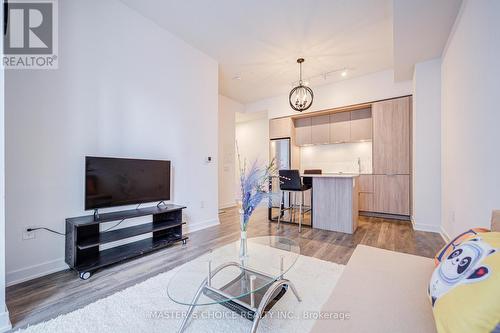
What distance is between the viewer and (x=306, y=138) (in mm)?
5656

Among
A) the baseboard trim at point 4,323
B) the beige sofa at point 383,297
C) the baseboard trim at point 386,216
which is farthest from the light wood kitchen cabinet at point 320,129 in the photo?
the baseboard trim at point 4,323

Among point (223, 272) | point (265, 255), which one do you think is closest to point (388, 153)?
point (265, 255)

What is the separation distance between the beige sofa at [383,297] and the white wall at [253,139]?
5352 millimetres

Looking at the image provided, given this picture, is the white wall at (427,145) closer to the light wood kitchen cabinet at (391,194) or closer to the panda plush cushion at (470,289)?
the light wood kitchen cabinet at (391,194)

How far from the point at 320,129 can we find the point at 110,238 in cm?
488

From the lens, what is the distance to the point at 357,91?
15.6 ft

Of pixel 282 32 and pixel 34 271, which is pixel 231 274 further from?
pixel 282 32

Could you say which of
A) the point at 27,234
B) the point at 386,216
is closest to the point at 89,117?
the point at 27,234

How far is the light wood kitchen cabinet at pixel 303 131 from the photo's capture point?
5.62 m

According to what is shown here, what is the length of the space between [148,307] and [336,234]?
2.77 meters

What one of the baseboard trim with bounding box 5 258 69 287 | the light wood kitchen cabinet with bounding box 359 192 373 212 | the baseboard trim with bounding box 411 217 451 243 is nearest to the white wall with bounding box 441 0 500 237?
the baseboard trim with bounding box 411 217 451 243

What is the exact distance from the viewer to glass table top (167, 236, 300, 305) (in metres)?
1.28

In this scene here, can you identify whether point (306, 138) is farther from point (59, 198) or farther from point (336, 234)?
point (59, 198)

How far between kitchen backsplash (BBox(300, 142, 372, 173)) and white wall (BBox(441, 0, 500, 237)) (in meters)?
2.01
